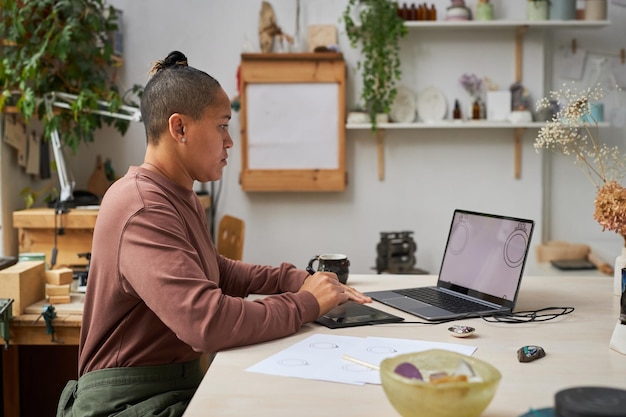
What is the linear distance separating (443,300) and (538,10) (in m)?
2.41

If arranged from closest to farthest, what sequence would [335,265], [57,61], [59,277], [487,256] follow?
[487,256]
[335,265]
[59,277]
[57,61]

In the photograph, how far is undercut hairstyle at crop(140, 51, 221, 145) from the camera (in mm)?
1683

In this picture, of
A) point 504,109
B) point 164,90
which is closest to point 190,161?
point 164,90

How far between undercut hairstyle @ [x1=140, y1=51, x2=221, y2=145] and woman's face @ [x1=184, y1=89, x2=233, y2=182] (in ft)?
0.06

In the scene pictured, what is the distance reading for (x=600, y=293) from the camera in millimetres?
2020

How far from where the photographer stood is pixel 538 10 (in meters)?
3.79

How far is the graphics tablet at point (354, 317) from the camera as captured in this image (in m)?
1.65

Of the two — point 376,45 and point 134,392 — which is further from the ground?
point 376,45

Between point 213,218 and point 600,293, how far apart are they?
8.14 feet

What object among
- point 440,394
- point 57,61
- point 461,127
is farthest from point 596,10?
point 440,394

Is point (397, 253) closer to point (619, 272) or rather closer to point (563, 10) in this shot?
point (563, 10)

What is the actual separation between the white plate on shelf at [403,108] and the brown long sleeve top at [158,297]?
2.39m

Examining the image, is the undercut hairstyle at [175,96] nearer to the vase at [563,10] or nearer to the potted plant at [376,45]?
the potted plant at [376,45]

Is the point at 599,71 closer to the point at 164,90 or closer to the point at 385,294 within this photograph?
the point at 385,294
